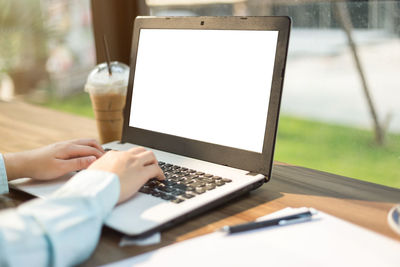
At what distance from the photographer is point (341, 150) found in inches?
103

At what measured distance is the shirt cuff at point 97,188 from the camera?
0.61 metres

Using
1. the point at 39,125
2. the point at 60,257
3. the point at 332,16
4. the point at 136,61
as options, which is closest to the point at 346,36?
the point at 332,16

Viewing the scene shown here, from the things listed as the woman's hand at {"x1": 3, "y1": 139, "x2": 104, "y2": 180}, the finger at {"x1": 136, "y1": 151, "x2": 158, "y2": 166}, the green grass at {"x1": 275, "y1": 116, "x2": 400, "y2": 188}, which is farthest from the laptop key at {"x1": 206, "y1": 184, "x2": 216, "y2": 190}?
the green grass at {"x1": 275, "y1": 116, "x2": 400, "y2": 188}

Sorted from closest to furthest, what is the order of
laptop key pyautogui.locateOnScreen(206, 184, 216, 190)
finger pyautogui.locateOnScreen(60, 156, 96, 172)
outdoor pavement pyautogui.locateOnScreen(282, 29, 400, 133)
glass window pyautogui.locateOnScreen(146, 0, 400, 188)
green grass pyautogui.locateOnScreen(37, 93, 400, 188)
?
1. laptop key pyautogui.locateOnScreen(206, 184, 216, 190)
2. finger pyautogui.locateOnScreen(60, 156, 96, 172)
3. glass window pyautogui.locateOnScreen(146, 0, 400, 188)
4. outdoor pavement pyautogui.locateOnScreen(282, 29, 400, 133)
5. green grass pyautogui.locateOnScreen(37, 93, 400, 188)

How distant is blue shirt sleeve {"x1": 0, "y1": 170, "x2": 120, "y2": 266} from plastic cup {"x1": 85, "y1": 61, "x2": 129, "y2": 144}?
1.63 feet

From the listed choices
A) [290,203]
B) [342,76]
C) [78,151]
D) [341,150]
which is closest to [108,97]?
[78,151]

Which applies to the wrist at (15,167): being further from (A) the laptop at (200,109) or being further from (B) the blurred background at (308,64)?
(B) the blurred background at (308,64)

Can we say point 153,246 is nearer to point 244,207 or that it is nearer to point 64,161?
point 244,207

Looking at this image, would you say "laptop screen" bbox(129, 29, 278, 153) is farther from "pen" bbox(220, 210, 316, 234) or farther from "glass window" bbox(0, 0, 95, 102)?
"glass window" bbox(0, 0, 95, 102)

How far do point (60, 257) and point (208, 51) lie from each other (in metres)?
Result: 0.51

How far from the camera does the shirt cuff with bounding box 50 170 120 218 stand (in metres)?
0.61

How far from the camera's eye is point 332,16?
161cm

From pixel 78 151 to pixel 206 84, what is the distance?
0.92ft

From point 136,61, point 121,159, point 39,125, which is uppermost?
point 136,61
